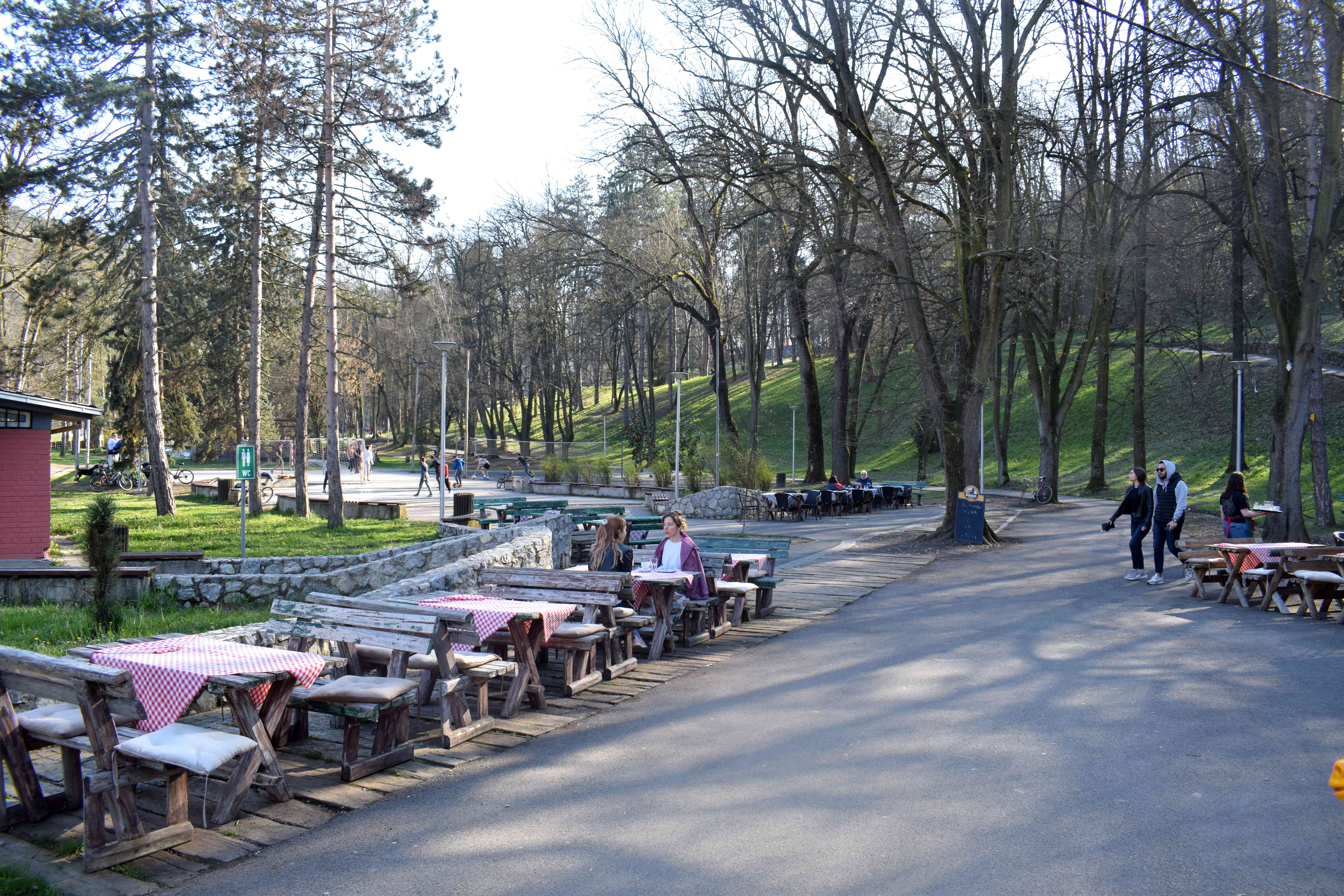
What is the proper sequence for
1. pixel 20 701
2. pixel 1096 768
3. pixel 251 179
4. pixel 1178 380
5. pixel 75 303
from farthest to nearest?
pixel 1178 380
pixel 75 303
pixel 251 179
pixel 20 701
pixel 1096 768

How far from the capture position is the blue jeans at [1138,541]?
551 inches

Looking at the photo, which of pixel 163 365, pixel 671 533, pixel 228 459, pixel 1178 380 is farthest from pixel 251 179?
pixel 1178 380

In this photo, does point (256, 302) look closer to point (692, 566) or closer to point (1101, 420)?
point (692, 566)

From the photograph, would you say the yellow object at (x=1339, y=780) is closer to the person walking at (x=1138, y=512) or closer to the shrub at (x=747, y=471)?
the person walking at (x=1138, y=512)

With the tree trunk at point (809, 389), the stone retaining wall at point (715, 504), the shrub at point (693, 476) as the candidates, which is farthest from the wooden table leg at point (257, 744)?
the tree trunk at point (809, 389)

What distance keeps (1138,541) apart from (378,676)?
1147cm

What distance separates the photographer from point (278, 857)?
4.64 metres

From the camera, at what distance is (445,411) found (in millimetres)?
18766

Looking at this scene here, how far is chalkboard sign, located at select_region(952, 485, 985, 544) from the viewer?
18469mm

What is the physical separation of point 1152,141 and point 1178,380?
30.2 metres

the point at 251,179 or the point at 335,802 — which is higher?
the point at 251,179

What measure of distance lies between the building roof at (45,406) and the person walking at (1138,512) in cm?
1629

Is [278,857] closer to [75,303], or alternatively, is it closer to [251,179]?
[251,179]

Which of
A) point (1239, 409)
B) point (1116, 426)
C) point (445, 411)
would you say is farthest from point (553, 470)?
point (1116, 426)
